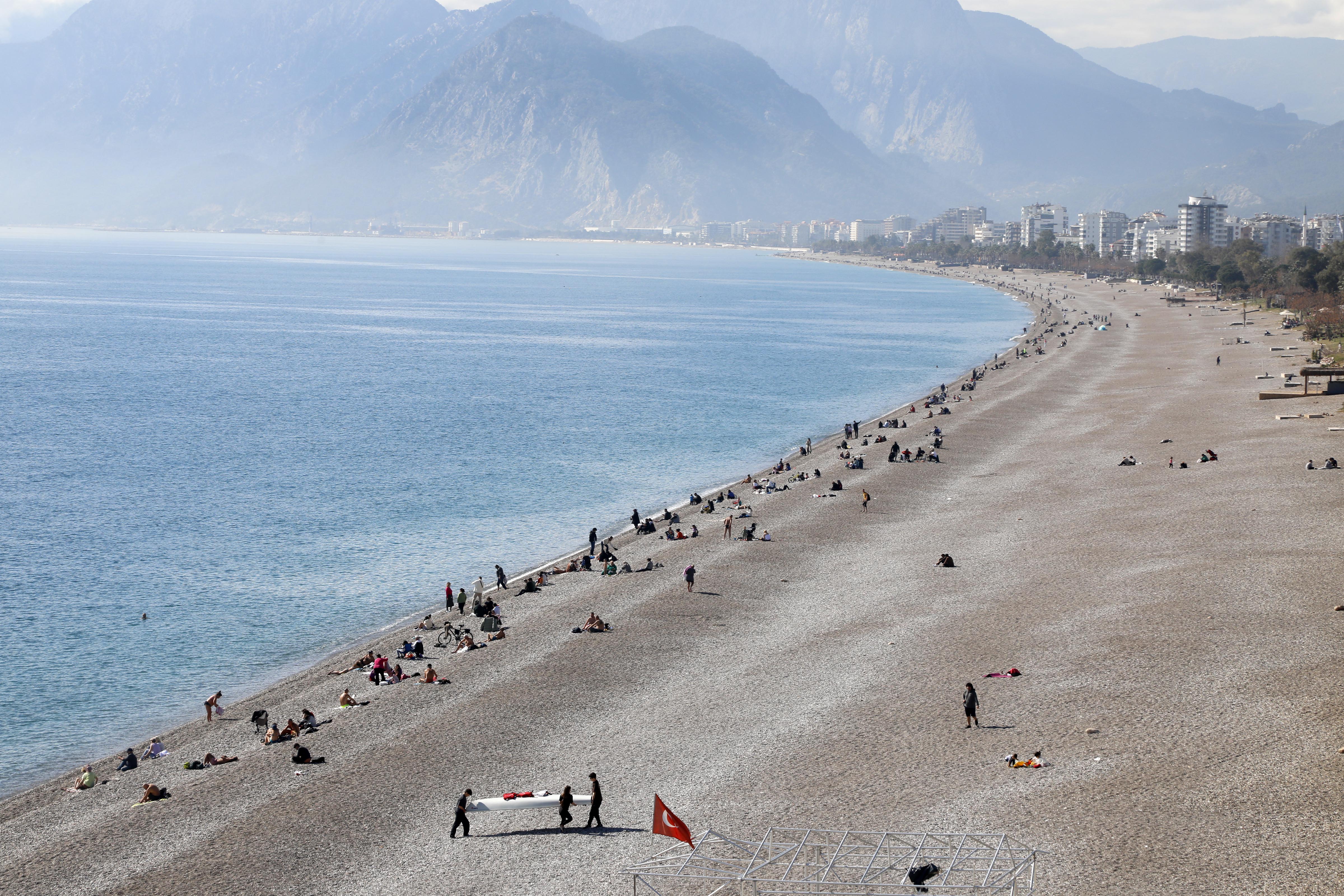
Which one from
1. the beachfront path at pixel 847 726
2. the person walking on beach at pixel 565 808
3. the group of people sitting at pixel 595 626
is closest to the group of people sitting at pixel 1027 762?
the beachfront path at pixel 847 726

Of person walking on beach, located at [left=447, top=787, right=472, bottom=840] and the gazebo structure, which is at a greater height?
the gazebo structure

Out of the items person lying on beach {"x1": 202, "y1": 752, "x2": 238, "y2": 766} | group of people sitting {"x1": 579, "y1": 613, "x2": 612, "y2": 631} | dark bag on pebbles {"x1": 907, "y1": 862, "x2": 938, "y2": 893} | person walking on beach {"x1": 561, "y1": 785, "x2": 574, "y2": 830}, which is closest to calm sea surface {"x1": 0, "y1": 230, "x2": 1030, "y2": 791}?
person lying on beach {"x1": 202, "y1": 752, "x2": 238, "y2": 766}

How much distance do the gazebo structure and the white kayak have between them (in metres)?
2.20

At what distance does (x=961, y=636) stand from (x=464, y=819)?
1353cm

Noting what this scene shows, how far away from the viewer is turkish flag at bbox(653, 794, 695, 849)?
52.9 ft

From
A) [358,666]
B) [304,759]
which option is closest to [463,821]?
[304,759]

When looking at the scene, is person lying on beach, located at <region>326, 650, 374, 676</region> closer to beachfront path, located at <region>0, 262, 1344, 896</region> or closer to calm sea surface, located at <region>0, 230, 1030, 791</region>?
beachfront path, located at <region>0, 262, 1344, 896</region>

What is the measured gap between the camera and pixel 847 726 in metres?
23.1

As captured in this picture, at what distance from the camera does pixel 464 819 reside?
19.3 m

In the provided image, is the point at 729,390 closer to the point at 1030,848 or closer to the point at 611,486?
the point at 611,486

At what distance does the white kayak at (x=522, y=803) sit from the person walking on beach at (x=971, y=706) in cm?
742

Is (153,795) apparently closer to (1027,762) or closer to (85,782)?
(85,782)

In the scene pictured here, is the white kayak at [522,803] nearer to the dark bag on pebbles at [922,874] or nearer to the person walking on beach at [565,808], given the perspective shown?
the person walking on beach at [565,808]

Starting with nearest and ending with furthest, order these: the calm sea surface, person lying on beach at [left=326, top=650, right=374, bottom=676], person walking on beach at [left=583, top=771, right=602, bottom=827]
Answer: person walking on beach at [left=583, top=771, right=602, bottom=827], person lying on beach at [left=326, top=650, right=374, bottom=676], the calm sea surface
